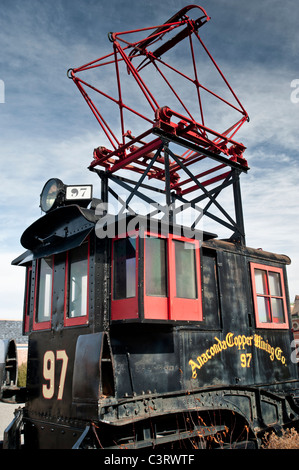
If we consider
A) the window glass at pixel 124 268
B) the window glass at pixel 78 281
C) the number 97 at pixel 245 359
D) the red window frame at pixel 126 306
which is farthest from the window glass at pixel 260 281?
the window glass at pixel 78 281

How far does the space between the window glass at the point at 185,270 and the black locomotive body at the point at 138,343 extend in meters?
0.02

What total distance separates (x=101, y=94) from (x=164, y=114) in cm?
224

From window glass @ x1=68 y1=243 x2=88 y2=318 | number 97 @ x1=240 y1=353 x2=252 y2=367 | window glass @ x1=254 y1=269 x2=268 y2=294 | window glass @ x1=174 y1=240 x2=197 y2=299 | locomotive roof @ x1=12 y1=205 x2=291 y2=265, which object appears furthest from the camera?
window glass @ x1=254 y1=269 x2=268 y2=294

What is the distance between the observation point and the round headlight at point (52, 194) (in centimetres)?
682

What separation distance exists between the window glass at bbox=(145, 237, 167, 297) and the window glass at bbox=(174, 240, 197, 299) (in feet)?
0.94

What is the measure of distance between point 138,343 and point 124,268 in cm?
109

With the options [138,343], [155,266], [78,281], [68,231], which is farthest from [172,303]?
[68,231]

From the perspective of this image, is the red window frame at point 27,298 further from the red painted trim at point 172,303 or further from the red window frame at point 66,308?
the red painted trim at point 172,303

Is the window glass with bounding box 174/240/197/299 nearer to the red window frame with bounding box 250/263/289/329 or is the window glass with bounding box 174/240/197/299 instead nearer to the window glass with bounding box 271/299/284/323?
the red window frame with bounding box 250/263/289/329

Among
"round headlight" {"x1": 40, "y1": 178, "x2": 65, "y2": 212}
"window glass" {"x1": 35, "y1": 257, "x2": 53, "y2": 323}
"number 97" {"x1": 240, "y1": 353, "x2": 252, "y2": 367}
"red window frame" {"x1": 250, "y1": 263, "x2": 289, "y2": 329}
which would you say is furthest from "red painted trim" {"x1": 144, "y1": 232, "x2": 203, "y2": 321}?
"window glass" {"x1": 35, "y1": 257, "x2": 53, "y2": 323}

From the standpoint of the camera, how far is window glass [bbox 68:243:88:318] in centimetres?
620

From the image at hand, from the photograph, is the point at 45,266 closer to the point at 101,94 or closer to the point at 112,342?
the point at 112,342
